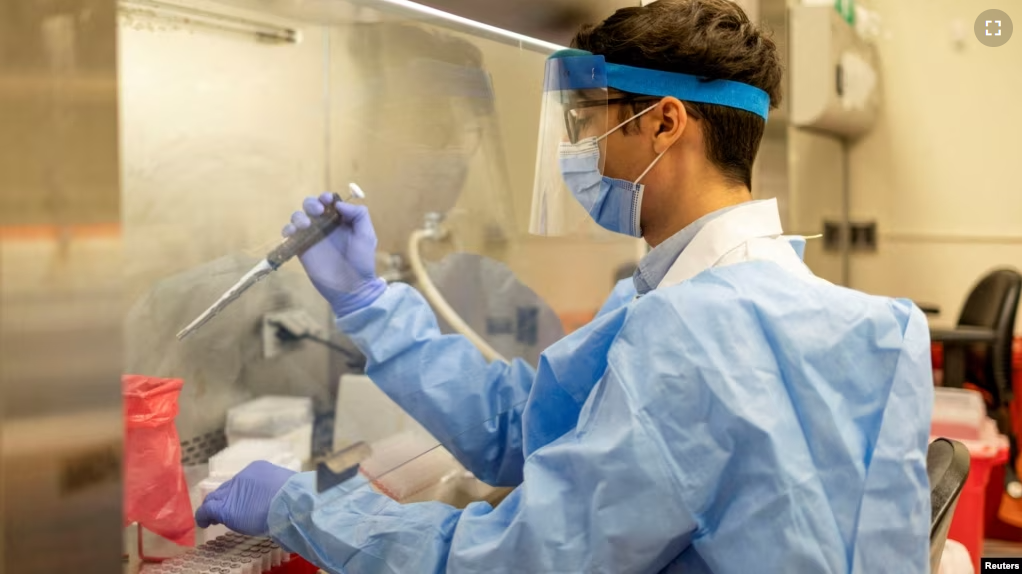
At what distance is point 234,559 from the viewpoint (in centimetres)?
100

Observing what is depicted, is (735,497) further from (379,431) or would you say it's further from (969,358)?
(969,358)

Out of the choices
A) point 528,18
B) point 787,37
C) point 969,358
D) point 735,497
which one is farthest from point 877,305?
point 969,358

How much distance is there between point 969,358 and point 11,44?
291 centimetres

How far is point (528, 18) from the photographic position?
4.45 feet

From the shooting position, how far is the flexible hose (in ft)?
4.76

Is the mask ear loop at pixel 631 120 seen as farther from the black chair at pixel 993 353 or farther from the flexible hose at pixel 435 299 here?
the black chair at pixel 993 353

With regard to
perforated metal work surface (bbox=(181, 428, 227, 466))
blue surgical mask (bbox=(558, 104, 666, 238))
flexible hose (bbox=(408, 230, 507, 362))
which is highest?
blue surgical mask (bbox=(558, 104, 666, 238))

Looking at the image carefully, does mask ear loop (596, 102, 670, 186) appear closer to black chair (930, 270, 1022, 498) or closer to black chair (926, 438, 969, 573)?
black chair (926, 438, 969, 573)

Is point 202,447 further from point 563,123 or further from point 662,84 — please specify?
point 662,84

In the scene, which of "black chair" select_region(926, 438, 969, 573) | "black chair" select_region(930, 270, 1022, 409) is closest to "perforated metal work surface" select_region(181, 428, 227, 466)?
"black chair" select_region(926, 438, 969, 573)

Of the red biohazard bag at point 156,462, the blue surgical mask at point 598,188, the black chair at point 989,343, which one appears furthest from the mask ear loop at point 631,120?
the black chair at point 989,343

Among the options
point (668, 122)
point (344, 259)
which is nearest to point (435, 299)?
point (344, 259)

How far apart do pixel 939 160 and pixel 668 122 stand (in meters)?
2.69

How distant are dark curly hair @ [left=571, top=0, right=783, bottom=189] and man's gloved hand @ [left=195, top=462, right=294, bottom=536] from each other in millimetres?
644
